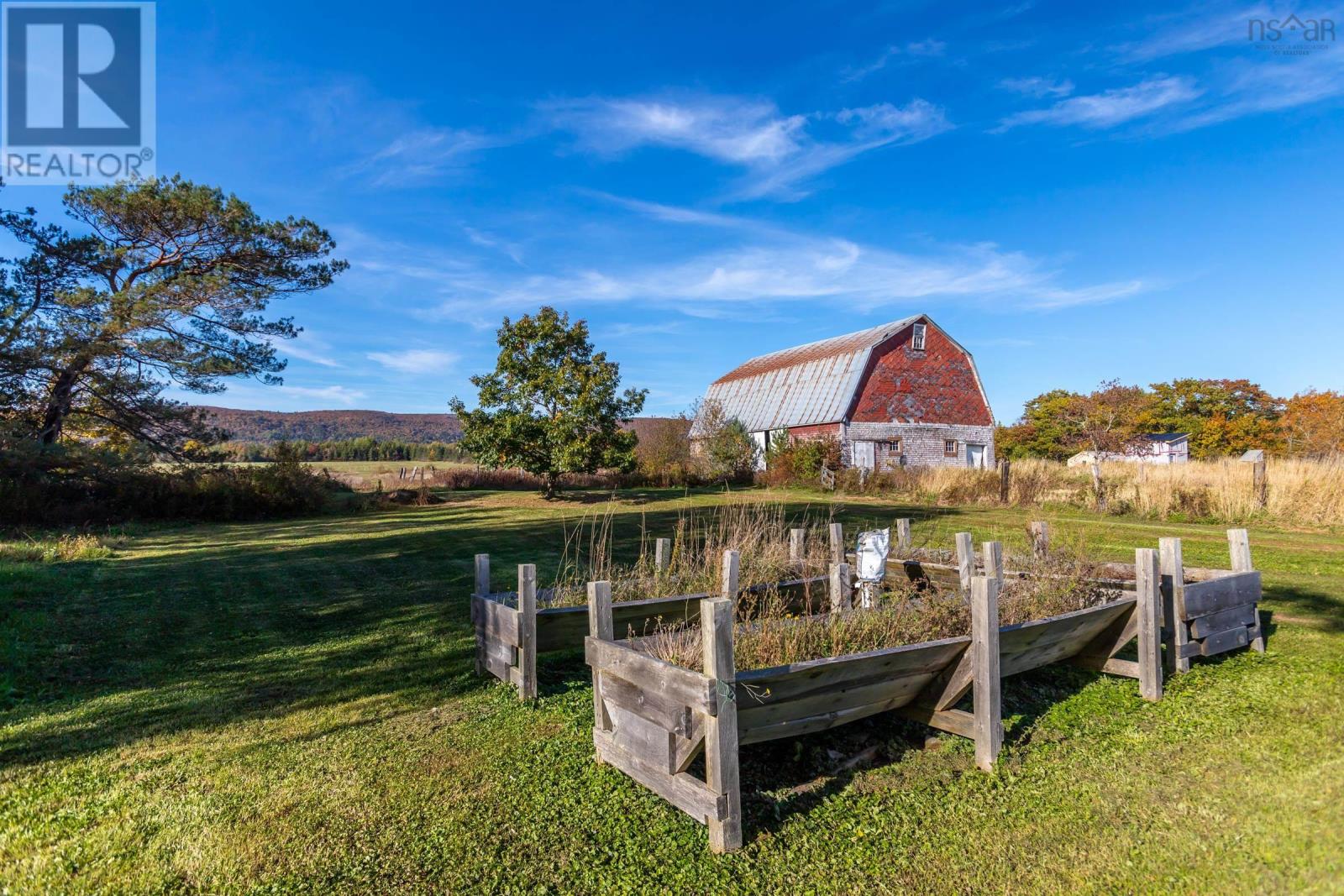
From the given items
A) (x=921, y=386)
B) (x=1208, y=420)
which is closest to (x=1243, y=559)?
(x=921, y=386)

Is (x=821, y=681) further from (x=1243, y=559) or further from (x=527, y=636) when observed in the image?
(x=1243, y=559)

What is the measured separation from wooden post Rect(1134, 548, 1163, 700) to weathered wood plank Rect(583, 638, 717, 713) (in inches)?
127

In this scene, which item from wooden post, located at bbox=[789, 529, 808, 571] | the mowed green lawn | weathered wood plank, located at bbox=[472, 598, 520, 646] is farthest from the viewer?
wooden post, located at bbox=[789, 529, 808, 571]

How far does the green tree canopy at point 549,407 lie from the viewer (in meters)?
19.3

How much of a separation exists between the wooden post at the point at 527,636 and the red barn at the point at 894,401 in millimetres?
20274

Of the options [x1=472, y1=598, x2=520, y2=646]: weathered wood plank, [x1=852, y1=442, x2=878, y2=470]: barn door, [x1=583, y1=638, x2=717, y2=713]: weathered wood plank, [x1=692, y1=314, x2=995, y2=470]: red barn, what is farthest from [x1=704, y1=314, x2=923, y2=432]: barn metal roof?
[x1=583, y1=638, x2=717, y2=713]: weathered wood plank

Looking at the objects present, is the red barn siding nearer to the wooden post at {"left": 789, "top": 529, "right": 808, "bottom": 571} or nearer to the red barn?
the red barn

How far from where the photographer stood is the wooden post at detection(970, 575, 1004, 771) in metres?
3.57

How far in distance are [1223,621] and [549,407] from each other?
16.9 metres

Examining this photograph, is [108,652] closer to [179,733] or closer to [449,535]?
[179,733]

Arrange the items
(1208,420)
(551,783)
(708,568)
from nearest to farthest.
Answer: (551,783) < (708,568) < (1208,420)

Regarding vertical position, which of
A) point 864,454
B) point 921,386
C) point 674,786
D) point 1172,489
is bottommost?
point 674,786

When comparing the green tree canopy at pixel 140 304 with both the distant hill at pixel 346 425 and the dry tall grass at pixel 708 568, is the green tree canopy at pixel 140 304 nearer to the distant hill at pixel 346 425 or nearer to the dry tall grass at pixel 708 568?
the dry tall grass at pixel 708 568

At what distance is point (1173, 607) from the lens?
4.82 metres
